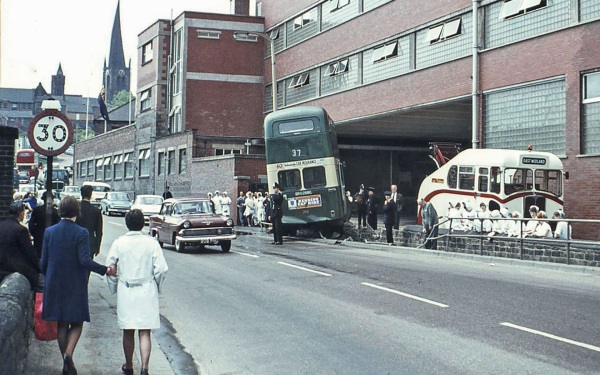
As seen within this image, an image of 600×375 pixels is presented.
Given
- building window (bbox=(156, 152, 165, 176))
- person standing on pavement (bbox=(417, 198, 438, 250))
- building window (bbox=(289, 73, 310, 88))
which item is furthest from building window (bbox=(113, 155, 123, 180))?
person standing on pavement (bbox=(417, 198, 438, 250))

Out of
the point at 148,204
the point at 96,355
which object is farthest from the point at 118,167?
the point at 96,355

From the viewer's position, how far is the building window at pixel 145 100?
54.9 m

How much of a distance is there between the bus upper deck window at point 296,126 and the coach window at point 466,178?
214 inches

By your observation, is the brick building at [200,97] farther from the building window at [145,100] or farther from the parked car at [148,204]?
the parked car at [148,204]

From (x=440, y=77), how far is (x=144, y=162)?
1262 inches

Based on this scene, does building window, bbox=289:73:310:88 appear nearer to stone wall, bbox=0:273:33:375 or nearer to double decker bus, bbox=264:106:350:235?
double decker bus, bbox=264:106:350:235

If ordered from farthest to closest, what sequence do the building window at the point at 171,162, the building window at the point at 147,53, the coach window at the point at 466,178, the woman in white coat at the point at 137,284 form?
the building window at the point at 147,53, the building window at the point at 171,162, the coach window at the point at 466,178, the woman in white coat at the point at 137,284

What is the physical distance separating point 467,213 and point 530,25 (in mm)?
7538

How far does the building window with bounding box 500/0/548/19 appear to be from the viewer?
24.8m

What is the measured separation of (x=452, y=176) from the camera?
25.3m

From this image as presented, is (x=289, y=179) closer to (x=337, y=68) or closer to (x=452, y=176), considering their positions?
(x=452, y=176)

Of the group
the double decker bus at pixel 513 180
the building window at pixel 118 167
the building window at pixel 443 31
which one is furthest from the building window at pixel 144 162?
the double decker bus at pixel 513 180

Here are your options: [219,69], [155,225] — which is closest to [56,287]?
[155,225]

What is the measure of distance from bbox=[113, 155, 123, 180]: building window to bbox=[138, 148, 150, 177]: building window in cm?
553
